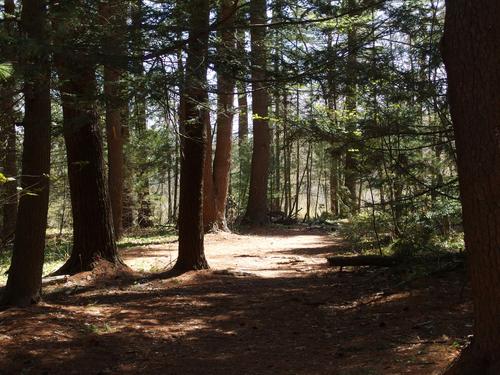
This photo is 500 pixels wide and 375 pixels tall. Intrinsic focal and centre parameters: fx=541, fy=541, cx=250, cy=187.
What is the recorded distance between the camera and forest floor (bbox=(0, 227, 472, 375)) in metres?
5.50

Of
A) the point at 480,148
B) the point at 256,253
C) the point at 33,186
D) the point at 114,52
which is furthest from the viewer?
the point at 256,253

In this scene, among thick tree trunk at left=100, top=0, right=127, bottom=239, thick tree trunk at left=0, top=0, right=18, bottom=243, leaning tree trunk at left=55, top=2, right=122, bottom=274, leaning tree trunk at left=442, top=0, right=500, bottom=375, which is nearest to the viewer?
leaning tree trunk at left=442, top=0, right=500, bottom=375

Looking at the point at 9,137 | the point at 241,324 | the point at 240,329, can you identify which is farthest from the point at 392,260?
the point at 9,137

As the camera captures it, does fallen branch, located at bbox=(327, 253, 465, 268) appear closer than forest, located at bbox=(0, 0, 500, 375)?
No

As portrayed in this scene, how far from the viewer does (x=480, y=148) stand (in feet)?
11.5

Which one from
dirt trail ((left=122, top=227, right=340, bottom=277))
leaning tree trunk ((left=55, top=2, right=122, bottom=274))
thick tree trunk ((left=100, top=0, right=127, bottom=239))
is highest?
thick tree trunk ((left=100, top=0, right=127, bottom=239))

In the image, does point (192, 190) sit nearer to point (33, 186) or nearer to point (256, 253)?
point (33, 186)

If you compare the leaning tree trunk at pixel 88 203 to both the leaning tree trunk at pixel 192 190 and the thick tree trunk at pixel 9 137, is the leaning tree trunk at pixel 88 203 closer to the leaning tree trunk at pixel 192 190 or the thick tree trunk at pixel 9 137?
the thick tree trunk at pixel 9 137

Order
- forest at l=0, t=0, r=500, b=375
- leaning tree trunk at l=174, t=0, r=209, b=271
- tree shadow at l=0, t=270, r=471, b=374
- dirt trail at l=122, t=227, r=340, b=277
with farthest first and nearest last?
dirt trail at l=122, t=227, r=340, b=277, leaning tree trunk at l=174, t=0, r=209, b=271, tree shadow at l=0, t=270, r=471, b=374, forest at l=0, t=0, r=500, b=375

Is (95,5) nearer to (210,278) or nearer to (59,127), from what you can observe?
(59,127)

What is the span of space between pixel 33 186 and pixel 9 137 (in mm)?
6887

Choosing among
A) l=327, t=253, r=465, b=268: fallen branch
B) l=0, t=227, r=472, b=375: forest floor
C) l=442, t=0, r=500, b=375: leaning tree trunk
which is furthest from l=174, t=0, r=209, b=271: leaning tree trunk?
l=442, t=0, r=500, b=375: leaning tree trunk

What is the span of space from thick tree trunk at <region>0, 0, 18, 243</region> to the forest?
15cm

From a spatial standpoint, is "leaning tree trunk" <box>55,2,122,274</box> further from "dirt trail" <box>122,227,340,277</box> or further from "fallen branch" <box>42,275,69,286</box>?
"dirt trail" <box>122,227,340,277</box>
